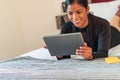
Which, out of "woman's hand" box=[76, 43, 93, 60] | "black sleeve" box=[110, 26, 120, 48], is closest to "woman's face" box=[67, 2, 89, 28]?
"woman's hand" box=[76, 43, 93, 60]

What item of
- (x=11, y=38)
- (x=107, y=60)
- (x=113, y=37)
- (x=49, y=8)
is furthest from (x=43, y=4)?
(x=107, y=60)

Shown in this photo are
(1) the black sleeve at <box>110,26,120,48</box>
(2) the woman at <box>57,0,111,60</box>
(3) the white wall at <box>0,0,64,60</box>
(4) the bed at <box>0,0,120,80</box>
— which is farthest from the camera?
(3) the white wall at <box>0,0,64,60</box>

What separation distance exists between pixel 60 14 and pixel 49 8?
0.52 ft

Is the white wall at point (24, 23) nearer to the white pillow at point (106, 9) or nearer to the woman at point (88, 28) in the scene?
the white pillow at point (106, 9)

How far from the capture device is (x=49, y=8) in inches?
116

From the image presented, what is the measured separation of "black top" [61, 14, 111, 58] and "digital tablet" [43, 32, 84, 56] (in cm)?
14

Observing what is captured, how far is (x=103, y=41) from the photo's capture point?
5.24ft

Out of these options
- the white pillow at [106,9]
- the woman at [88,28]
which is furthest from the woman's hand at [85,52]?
the white pillow at [106,9]

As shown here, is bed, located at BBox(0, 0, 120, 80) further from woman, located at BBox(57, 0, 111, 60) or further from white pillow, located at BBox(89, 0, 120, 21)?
white pillow, located at BBox(89, 0, 120, 21)

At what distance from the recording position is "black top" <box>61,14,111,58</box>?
5.16 feet

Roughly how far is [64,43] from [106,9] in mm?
1038

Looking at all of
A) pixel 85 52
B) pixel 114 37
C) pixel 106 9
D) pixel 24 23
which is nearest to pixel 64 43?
pixel 85 52

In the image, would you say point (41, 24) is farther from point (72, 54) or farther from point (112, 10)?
point (72, 54)

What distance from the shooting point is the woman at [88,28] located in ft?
5.14
